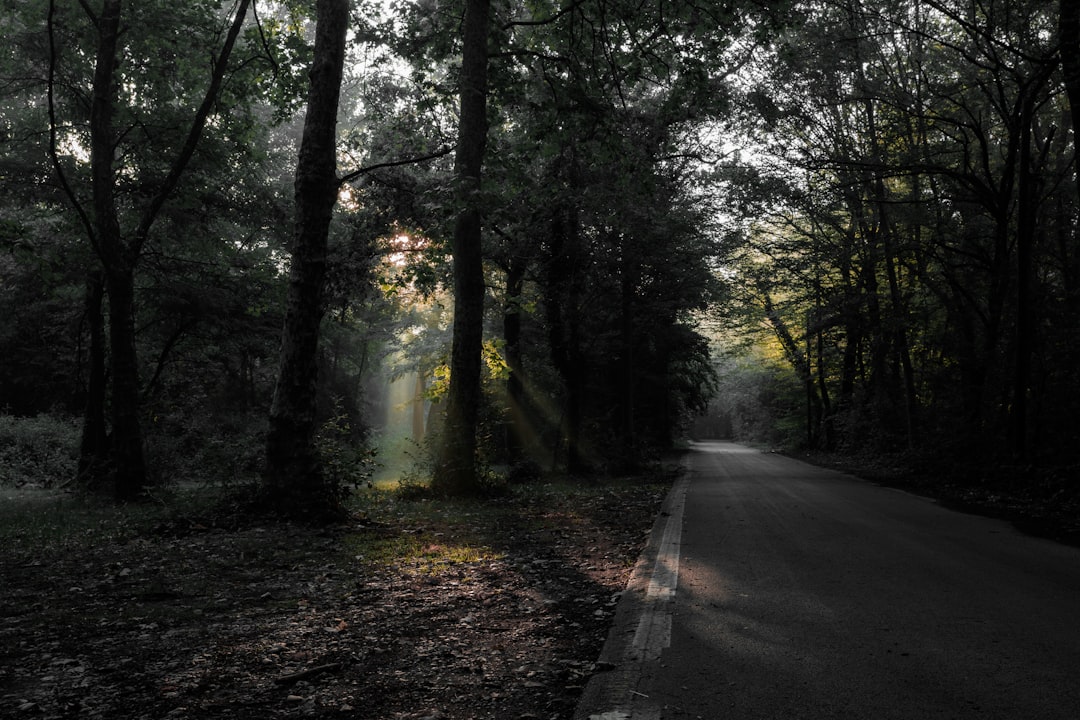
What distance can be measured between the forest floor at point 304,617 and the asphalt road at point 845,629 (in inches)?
15.8

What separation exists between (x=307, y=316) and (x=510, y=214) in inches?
129

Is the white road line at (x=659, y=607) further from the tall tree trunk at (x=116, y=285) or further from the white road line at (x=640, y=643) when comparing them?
the tall tree trunk at (x=116, y=285)

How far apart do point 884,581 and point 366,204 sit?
15973mm

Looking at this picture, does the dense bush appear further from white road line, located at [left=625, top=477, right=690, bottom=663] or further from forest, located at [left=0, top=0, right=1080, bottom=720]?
white road line, located at [left=625, top=477, right=690, bottom=663]

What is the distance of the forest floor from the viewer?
3.40m

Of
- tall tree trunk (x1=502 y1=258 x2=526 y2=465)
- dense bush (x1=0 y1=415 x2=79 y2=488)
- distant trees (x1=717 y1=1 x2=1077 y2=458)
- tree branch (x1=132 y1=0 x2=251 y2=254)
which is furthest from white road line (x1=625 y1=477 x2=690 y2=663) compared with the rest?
dense bush (x1=0 y1=415 x2=79 y2=488)

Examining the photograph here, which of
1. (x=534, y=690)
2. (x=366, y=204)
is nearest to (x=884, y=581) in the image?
(x=534, y=690)

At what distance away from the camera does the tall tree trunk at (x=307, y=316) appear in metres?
9.30

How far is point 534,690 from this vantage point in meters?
3.52

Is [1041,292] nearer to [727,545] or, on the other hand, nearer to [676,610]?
[727,545]

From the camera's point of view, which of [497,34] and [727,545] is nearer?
[727,545]

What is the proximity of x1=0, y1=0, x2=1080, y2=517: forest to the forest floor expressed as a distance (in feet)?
7.00

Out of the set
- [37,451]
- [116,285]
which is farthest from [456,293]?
[37,451]

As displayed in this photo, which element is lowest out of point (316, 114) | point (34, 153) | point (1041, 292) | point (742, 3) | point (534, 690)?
point (534, 690)
